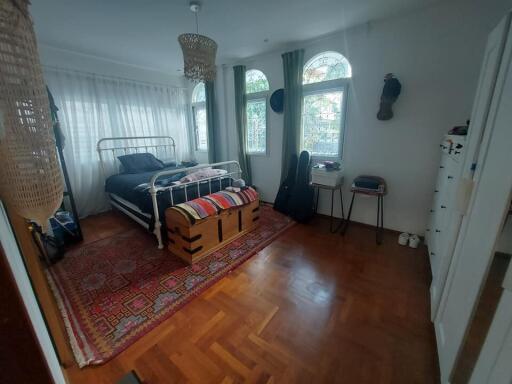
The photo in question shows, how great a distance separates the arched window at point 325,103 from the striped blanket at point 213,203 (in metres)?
1.25

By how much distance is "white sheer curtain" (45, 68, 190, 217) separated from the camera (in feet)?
10.0

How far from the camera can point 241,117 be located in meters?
3.64

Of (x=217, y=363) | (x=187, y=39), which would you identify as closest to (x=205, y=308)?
(x=217, y=363)

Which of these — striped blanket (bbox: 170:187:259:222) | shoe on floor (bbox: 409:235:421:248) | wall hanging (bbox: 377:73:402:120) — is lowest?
shoe on floor (bbox: 409:235:421:248)

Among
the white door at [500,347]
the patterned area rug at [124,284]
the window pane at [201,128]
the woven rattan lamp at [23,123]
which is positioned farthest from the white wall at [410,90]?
the woven rattan lamp at [23,123]

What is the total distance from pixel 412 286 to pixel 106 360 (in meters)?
2.24

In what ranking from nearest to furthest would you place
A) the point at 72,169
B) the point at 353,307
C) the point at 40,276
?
the point at 40,276, the point at 353,307, the point at 72,169

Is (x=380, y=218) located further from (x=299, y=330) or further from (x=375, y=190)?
(x=299, y=330)

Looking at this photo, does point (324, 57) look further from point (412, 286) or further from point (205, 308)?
point (205, 308)

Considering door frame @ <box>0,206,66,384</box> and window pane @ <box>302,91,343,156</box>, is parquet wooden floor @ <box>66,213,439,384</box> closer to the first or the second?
door frame @ <box>0,206,66,384</box>

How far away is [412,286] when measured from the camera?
5.90 feet

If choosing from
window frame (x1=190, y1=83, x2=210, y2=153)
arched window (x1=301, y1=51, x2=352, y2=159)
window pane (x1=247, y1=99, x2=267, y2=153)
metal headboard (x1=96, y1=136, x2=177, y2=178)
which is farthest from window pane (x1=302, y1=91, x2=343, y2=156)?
metal headboard (x1=96, y1=136, x2=177, y2=178)

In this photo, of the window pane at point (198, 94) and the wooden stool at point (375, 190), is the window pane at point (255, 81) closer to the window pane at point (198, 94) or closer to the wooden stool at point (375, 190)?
the window pane at point (198, 94)

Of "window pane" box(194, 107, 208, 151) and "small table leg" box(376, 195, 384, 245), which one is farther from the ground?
"window pane" box(194, 107, 208, 151)
